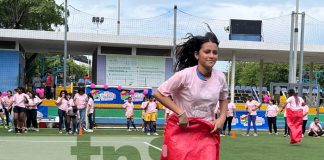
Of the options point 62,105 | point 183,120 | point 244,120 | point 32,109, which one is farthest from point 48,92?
point 183,120

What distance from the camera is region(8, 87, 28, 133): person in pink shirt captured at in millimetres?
21078

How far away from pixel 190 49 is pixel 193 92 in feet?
1.58

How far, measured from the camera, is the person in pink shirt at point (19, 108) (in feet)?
69.2

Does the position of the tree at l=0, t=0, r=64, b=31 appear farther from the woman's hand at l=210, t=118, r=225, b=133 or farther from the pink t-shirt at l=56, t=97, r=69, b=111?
the woman's hand at l=210, t=118, r=225, b=133

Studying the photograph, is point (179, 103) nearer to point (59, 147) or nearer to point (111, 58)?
point (59, 147)

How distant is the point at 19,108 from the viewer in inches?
831

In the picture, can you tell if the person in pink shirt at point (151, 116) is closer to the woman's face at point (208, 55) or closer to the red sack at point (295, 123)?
the red sack at point (295, 123)

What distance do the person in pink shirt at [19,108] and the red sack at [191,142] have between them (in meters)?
16.9

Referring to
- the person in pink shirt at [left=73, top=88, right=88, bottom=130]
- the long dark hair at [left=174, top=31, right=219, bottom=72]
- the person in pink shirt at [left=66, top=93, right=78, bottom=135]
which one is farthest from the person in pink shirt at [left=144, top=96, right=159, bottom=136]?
the long dark hair at [left=174, top=31, right=219, bottom=72]

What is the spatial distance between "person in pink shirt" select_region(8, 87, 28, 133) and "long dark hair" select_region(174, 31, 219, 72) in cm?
1655

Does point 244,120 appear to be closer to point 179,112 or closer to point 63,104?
point 63,104

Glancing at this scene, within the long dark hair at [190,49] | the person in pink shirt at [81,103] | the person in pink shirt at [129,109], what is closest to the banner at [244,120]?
the person in pink shirt at [129,109]

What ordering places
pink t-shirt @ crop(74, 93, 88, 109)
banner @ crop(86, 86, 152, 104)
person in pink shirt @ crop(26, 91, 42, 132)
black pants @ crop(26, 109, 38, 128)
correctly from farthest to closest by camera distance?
banner @ crop(86, 86, 152, 104) → black pants @ crop(26, 109, 38, 128) → person in pink shirt @ crop(26, 91, 42, 132) → pink t-shirt @ crop(74, 93, 88, 109)

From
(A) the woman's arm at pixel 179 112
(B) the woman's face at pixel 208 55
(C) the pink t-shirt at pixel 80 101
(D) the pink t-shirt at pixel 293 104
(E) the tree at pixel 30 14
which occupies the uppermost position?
(E) the tree at pixel 30 14
